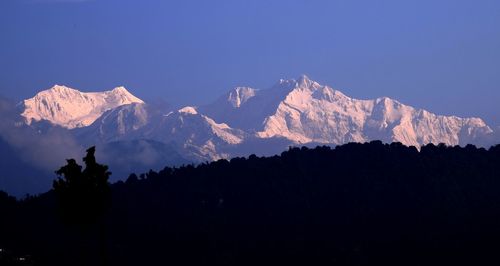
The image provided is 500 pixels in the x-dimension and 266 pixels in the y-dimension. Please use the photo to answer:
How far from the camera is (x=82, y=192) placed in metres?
108

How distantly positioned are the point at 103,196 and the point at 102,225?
2.84 m

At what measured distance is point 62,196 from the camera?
4250 inches

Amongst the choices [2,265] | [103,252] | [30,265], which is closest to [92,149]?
[103,252]

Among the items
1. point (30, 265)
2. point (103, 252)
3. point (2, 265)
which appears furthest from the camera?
point (30, 265)

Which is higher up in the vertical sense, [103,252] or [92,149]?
[92,149]

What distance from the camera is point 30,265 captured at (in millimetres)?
173250

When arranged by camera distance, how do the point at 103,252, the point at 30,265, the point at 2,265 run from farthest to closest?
the point at 30,265, the point at 2,265, the point at 103,252

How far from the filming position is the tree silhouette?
10775 cm

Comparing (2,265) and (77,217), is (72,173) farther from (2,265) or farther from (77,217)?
(2,265)

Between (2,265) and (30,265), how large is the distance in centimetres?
2229

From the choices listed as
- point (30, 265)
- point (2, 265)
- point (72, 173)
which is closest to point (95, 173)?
point (72, 173)

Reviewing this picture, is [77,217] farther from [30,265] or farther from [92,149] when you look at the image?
[30,265]

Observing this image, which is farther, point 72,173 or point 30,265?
point 30,265

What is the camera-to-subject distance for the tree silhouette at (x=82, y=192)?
108 m
